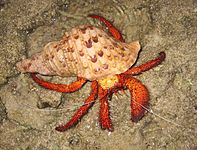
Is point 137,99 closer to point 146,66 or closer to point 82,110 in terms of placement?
point 146,66

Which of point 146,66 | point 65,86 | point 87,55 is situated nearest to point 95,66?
point 87,55

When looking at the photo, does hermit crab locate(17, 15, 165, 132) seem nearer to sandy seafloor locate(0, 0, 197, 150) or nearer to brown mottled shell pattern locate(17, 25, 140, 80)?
brown mottled shell pattern locate(17, 25, 140, 80)

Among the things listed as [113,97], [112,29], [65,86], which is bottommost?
[113,97]

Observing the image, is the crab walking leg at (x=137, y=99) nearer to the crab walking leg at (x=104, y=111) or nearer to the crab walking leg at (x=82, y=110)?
the crab walking leg at (x=104, y=111)

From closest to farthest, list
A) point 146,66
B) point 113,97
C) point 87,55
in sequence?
point 87,55
point 146,66
point 113,97

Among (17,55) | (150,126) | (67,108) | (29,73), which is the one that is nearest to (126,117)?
(150,126)
